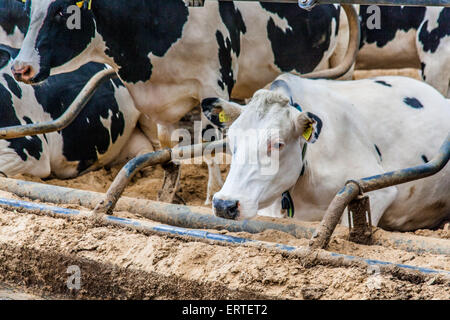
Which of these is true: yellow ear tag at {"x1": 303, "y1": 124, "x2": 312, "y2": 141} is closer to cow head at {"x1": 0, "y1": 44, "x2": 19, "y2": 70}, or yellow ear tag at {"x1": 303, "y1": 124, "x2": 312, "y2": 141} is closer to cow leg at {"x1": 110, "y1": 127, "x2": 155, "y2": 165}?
cow head at {"x1": 0, "y1": 44, "x2": 19, "y2": 70}

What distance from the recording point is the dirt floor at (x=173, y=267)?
2.73 m

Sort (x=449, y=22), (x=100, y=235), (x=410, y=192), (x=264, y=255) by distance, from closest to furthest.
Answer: (x=264, y=255)
(x=100, y=235)
(x=410, y=192)
(x=449, y=22)

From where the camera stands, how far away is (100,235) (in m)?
3.32

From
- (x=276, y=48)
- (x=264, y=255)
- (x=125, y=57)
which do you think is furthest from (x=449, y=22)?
(x=264, y=255)

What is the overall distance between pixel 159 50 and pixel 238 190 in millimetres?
1586

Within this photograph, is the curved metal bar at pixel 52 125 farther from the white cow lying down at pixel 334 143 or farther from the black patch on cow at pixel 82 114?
the black patch on cow at pixel 82 114

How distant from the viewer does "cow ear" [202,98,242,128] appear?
388cm

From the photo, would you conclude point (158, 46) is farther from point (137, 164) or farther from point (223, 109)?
point (137, 164)

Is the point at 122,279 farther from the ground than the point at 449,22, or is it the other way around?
the point at 449,22

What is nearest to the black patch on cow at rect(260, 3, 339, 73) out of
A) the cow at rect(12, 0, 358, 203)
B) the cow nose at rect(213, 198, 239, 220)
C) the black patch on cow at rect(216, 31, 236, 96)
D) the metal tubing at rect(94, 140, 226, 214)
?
the cow at rect(12, 0, 358, 203)

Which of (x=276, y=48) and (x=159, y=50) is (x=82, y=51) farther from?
(x=276, y=48)

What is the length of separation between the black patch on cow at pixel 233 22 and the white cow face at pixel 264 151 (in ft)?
4.21

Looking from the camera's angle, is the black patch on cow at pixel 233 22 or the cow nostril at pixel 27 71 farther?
the black patch on cow at pixel 233 22

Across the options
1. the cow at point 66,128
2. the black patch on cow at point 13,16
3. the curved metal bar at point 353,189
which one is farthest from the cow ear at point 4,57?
the curved metal bar at point 353,189
